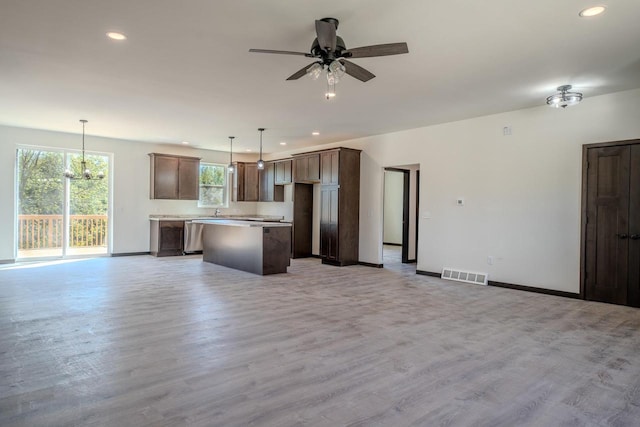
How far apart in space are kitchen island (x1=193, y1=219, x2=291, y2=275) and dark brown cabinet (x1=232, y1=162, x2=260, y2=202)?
10.2 feet

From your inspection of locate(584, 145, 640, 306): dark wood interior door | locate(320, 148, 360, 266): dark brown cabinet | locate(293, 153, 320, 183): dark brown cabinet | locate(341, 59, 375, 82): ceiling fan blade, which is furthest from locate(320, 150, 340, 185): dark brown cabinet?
locate(341, 59, 375, 82): ceiling fan blade

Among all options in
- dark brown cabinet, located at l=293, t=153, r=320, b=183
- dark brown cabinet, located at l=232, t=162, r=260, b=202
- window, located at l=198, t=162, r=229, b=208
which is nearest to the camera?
dark brown cabinet, located at l=293, t=153, r=320, b=183

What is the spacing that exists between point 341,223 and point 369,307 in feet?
11.4

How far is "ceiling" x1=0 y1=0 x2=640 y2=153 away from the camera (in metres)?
2.95

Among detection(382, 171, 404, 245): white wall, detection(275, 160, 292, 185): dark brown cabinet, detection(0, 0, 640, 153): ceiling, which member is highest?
detection(0, 0, 640, 153): ceiling

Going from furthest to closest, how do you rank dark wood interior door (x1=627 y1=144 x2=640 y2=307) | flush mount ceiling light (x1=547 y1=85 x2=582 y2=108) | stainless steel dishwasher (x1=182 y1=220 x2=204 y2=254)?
stainless steel dishwasher (x1=182 y1=220 x2=204 y2=254)
dark wood interior door (x1=627 y1=144 x2=640 y2=307)
flush mount ceiling light (x1=547 y1=85 x2=582 y2=108)

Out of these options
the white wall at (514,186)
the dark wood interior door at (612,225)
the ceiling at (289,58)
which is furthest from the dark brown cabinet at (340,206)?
the dark wood interior door at (612,225)

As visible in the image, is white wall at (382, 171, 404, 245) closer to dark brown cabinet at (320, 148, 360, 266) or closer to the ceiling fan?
dark brown cabinet at (320, 148, 360, 266)

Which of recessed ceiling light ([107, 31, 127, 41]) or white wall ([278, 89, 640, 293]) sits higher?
recessed ceiling light ([107, 31, 127, 41])

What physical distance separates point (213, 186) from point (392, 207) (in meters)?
5.77

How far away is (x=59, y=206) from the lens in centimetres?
817

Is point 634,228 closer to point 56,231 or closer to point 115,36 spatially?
point 115,36

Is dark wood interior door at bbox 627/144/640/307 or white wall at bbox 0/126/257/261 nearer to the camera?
dark wood interior door at bbox 627/144/640/307

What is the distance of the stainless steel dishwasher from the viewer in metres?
9.25
